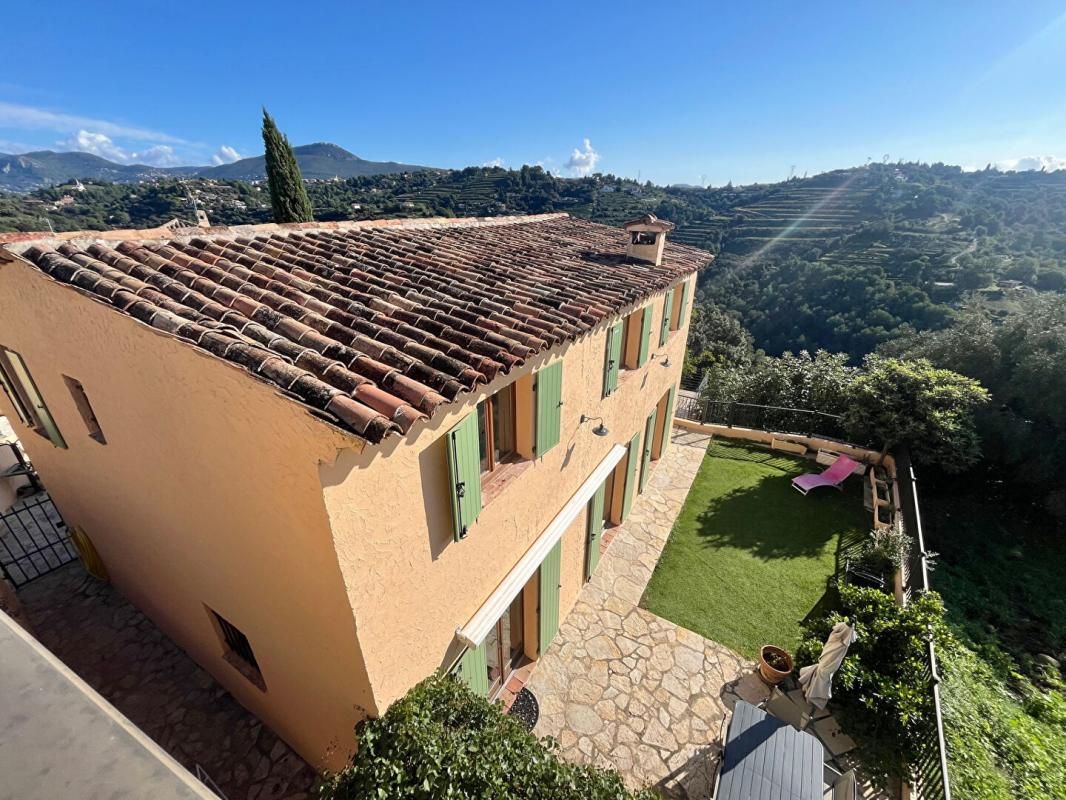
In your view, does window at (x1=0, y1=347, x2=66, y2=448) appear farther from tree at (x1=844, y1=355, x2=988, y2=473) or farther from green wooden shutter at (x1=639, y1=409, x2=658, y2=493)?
tree at (x1=844, y1=355, x2=988, y2=473)

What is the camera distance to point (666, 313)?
11391mm

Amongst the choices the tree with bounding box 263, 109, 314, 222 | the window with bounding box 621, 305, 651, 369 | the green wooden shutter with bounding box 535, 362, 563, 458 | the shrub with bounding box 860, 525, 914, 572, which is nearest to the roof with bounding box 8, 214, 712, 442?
the green wooden shutter with bounding box 535, 362, 563, 458

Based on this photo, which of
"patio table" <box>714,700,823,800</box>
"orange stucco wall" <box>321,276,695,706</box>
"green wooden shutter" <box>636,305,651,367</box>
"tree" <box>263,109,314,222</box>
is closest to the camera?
"orange stucco wall" <box>321,276,695,706</box>

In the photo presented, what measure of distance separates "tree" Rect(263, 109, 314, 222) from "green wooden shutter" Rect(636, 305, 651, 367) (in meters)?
25.1

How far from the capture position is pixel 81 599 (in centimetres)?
889

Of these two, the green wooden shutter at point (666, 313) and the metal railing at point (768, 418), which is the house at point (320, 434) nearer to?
the green wooden shutter at point (666, 313)

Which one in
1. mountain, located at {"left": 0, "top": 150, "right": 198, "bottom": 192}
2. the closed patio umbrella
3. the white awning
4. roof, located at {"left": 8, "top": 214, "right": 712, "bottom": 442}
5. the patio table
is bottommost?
the patio table

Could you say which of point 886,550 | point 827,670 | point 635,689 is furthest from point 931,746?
point 886,550

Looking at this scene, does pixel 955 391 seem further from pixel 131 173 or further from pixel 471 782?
pixel 131 173

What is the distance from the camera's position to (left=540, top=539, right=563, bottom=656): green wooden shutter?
304 inches

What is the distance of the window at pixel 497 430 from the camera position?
19.6 ft

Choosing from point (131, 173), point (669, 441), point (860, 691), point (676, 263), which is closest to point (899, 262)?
point (669, 441)

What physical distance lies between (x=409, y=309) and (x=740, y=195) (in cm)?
12031

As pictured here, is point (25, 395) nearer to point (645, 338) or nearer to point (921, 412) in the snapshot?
point (645, 338)
